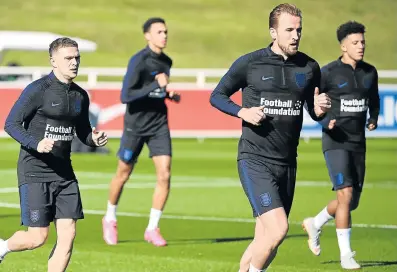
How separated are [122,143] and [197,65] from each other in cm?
6115

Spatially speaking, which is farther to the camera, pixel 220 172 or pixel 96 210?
pixel 220 172

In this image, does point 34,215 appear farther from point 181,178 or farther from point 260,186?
point 181,178

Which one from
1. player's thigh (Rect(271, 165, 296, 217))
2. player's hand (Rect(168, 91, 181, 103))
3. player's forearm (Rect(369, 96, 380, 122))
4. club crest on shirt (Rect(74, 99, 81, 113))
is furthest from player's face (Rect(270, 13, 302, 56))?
player's hand (Rect(168, 91, 181, 103))

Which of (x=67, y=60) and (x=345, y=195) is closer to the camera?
(x=67, y=60)

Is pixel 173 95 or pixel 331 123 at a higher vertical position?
pixel 173 95

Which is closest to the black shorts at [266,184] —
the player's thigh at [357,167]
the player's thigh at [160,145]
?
the player's thigh at [357,167]

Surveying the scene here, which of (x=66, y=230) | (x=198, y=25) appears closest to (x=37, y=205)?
(x=66, y=230)

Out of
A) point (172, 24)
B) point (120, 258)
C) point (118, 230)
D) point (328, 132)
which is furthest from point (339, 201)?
point (172, 24)

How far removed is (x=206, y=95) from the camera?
31.5m

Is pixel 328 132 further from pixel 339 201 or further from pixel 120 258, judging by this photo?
pixel 120 258

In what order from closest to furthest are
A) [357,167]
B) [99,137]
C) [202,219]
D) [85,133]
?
1. [99,137]
2. [85,133]
3. [357,167]
4. [202,219]

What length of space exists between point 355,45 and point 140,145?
133 inches

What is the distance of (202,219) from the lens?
677 inches

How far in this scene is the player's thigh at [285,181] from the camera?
1023 centimetres
